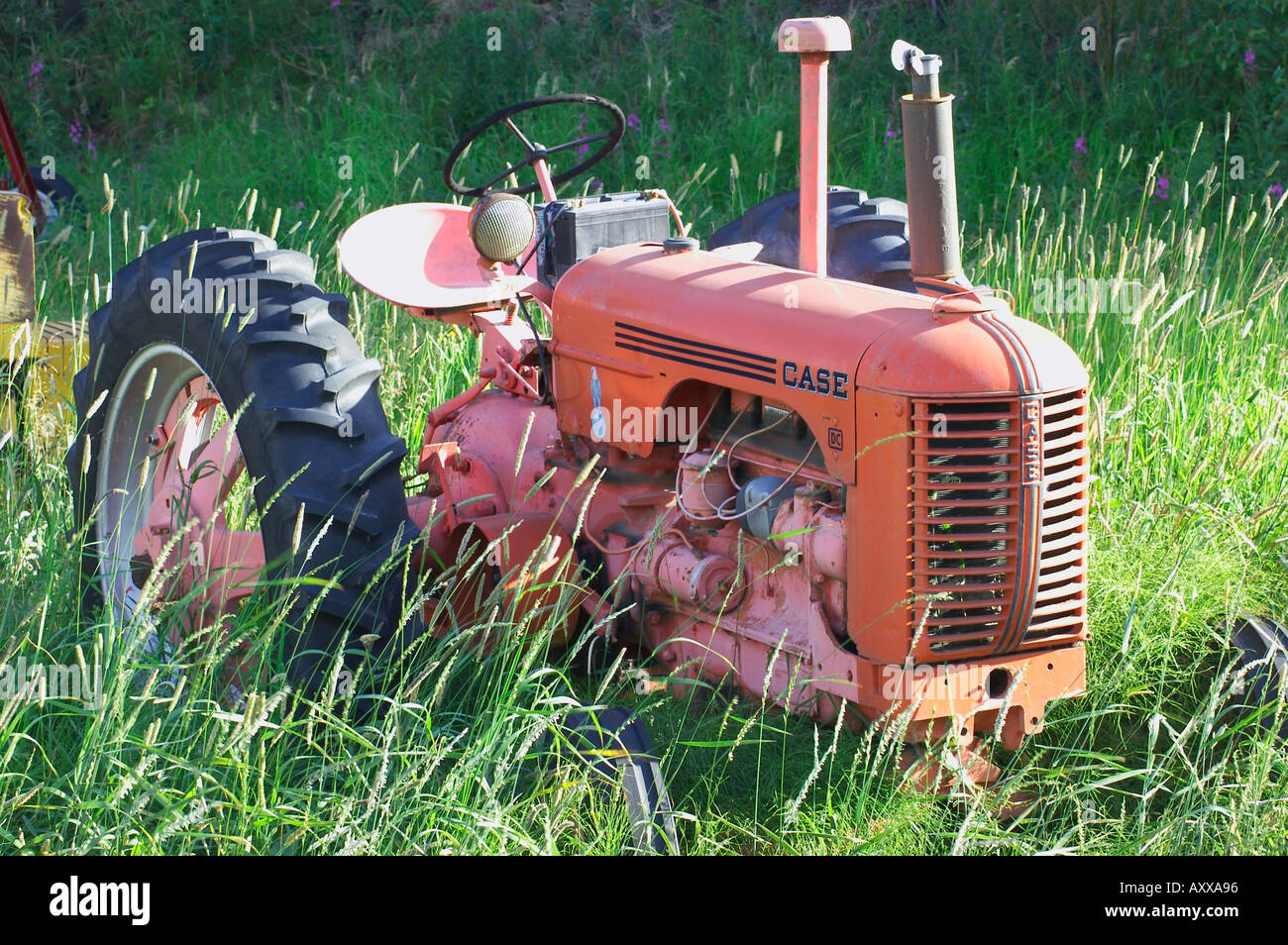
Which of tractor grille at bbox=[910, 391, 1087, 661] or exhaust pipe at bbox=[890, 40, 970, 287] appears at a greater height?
exhaust pipe at bbox=[890, 40, 970, 287]

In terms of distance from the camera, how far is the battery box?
3.97 m

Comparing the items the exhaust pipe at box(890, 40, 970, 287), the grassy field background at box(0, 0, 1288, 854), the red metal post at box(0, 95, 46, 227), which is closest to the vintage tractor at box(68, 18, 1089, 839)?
the exhaust pipe at box(890, 40, 970, 287)

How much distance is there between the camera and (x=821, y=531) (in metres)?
3.06

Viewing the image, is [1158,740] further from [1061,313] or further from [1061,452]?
[1061,313]

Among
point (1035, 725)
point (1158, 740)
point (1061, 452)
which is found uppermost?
point (1061, 452)

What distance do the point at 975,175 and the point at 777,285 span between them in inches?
201

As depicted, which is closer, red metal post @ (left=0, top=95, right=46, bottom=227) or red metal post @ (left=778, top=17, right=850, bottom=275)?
red metal post @ (left=778, top=17, right=850, bottom=275)

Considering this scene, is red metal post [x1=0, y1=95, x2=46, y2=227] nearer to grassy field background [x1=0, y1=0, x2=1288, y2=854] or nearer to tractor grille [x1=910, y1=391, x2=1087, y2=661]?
grassy field background [x1=0, y1=0, x2=1288, y2=854]

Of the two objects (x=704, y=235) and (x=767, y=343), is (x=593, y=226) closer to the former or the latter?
(x=767, y=343)

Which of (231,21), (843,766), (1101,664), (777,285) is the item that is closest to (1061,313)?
(1101,664)

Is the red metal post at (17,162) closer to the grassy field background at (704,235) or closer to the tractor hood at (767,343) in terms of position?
the grassy field background at (704,235)

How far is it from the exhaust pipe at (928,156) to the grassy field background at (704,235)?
1083 mm

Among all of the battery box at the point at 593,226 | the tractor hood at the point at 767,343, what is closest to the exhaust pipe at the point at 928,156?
the tractor hood at the point at 767,343

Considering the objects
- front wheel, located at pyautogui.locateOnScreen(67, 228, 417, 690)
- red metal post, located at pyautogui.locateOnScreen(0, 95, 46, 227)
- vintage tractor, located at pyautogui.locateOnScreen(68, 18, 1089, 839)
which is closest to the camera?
vintage tractor, located at pyautogui.locateOnScreen(68, 18, 1089, 839)
